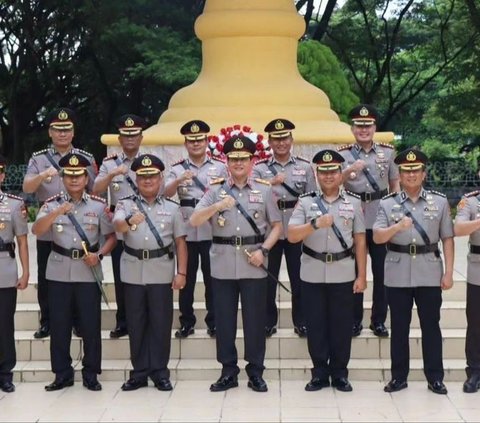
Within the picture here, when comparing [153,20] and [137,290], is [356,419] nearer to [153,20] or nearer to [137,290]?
[137,290]

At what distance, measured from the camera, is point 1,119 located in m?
25.5

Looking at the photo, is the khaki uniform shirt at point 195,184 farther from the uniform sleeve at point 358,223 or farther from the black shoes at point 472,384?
the black shoes at point 472,384

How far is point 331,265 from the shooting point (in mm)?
7211

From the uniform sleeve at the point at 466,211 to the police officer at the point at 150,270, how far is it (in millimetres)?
2020

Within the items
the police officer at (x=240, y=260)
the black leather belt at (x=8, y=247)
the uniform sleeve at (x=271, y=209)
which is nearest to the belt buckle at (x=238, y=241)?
the police officer at (x=240, y=260)

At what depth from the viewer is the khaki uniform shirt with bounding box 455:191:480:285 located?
718 cm

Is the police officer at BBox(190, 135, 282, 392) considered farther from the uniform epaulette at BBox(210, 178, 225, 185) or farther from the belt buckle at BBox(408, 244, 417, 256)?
the belt buckle at BBox(408, 244, 417, 256)

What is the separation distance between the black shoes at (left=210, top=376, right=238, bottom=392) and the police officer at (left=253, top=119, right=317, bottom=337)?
784 mm

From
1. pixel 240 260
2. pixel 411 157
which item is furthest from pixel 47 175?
pixel 411 157

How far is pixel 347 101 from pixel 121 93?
22.3ft

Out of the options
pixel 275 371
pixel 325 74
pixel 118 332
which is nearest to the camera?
pixel 275 371

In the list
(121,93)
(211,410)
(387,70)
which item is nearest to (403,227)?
(211,410)

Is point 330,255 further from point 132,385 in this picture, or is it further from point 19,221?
point 19,221

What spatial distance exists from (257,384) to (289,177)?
1758 millimetres
